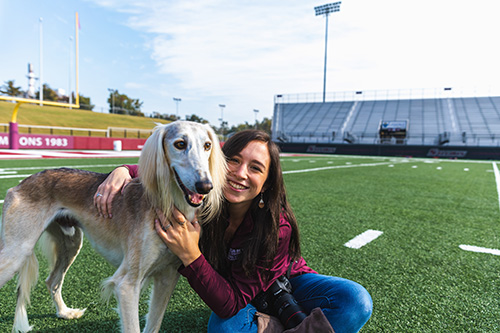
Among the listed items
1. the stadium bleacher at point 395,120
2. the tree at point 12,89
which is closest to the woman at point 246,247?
the stadium bleacher at point 395,120

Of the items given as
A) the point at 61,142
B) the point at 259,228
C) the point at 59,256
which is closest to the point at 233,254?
the point at 259,228

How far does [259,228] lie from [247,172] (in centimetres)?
37

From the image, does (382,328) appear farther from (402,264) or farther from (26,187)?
(26,187)

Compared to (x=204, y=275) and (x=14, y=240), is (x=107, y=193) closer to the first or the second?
(x=14, y=240)

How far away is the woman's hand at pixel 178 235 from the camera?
178 centimetres

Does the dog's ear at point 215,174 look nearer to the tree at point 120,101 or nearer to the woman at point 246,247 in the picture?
the woman at point 246,247

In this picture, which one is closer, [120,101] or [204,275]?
[204,275]

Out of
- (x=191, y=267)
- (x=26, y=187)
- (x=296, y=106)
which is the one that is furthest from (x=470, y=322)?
(x=296, y=106)

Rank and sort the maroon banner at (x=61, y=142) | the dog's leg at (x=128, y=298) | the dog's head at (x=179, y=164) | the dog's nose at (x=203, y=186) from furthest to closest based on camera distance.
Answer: the maroon banner at (x=61, y=142) → the dog's leg at (x=128, y=298) → the dog's head at (x=179, y=164) → the dog's nose at (x=203, y=186)

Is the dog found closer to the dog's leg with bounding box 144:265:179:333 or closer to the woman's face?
the dog's leg with bounding box 144:265:179:333

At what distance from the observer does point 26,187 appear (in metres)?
2.02

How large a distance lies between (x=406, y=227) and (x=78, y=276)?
450 cm

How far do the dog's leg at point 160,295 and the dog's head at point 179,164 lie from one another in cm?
47

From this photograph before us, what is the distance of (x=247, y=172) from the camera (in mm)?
2066
